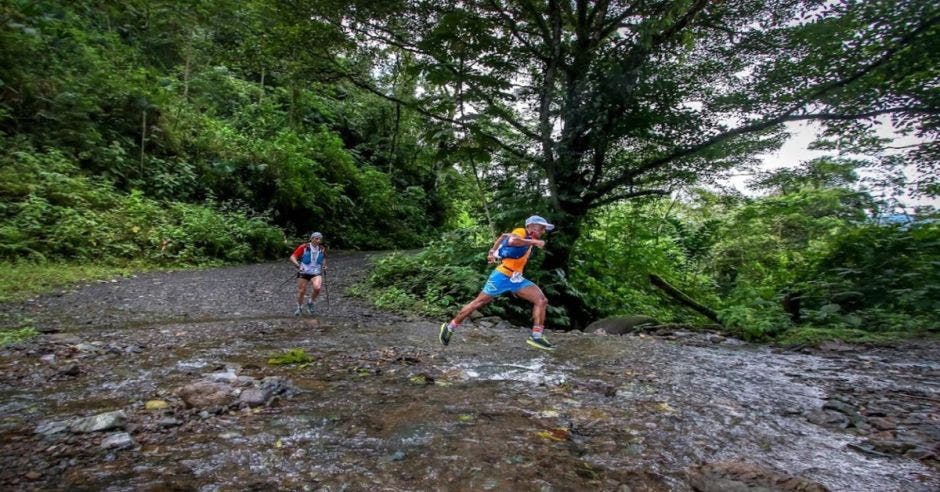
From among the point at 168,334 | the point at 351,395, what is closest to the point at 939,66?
the point at 351,395

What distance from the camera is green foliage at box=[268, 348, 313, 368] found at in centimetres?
515

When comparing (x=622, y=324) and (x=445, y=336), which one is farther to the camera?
(x=622, y=324)


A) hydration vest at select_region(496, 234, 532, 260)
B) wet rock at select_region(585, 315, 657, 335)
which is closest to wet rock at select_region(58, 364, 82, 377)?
hydration vest at select_region(496, 234, 532, 260)

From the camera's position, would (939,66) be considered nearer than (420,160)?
Yes

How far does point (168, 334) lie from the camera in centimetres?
638

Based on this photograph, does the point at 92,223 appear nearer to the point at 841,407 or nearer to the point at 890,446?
the point at 841,407

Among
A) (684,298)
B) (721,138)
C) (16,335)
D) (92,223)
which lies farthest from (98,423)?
(684,298)

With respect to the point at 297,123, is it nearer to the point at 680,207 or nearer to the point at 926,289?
the point at 680,207

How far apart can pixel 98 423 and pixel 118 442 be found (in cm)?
37

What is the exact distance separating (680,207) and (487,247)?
17.0 metres

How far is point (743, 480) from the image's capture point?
8.95 feet

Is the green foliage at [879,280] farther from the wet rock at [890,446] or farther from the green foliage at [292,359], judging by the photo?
the green foliage at [292,359]

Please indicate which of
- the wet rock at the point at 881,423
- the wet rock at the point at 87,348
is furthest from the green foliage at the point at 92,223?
the wet rock at the point at 881,423

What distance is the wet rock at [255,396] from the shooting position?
A: 376cm
